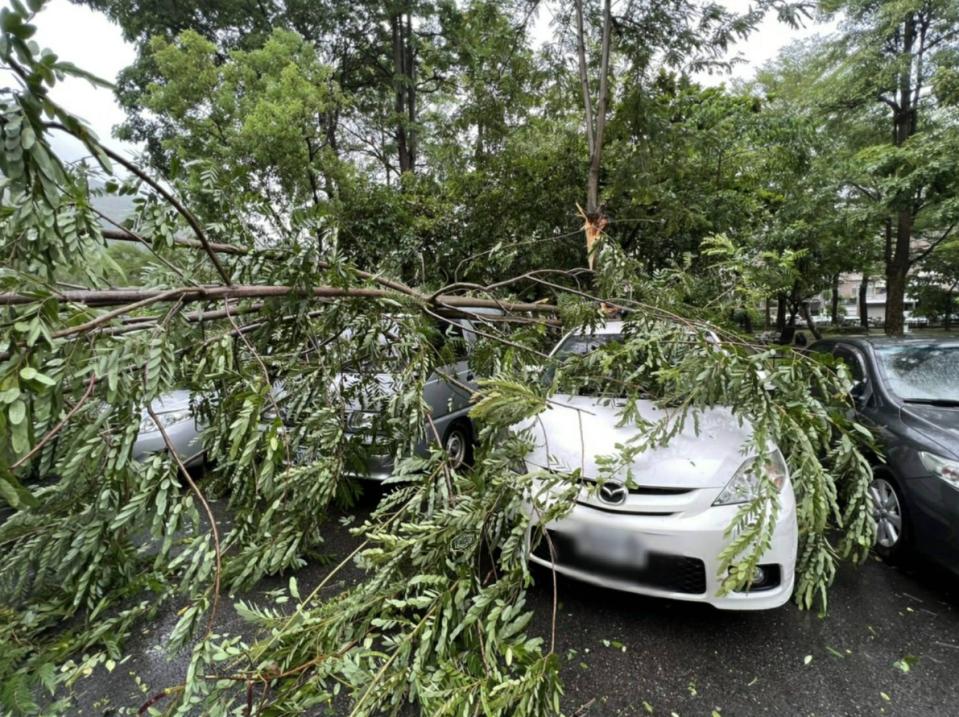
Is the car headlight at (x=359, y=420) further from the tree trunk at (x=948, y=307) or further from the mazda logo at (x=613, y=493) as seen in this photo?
the tree trunk at (x=948, y=307)

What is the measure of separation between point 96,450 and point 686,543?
7.62 feet

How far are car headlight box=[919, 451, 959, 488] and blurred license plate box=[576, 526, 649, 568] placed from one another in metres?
1.64

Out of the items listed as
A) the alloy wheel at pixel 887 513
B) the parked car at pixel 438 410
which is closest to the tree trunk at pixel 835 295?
the alloy wheel at pixel 887 513

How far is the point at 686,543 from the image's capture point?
6.64ft

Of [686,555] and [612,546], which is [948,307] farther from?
[612,546]

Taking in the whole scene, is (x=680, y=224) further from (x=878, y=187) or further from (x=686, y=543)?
(x=686, y=543)

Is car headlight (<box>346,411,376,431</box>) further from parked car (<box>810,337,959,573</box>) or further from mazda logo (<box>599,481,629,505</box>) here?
parked car (<box>810,337,959,573</box>)

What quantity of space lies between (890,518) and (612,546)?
1911 millimetres

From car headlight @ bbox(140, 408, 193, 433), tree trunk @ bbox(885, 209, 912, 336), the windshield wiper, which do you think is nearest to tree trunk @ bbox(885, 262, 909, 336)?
tree trunk @ bbox(885, 209, 912, 336)

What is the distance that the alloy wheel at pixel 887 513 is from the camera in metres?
2.70

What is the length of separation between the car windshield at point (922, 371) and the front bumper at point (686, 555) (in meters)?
1.65

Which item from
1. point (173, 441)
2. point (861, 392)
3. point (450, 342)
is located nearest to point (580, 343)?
point (450, 342)

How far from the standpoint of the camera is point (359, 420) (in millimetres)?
Result: 2678

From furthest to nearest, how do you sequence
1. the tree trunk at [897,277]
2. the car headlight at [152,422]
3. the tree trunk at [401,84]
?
the tree trunk at [401,84], the tree trunk at [897,277], the car headlight at [152,422]
